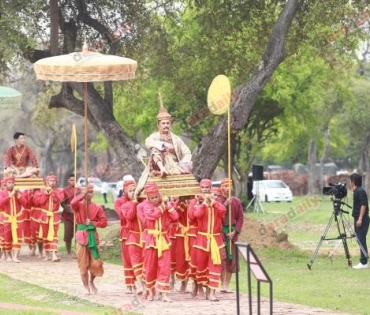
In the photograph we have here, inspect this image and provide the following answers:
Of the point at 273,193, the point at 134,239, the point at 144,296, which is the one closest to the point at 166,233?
the point at 144,296

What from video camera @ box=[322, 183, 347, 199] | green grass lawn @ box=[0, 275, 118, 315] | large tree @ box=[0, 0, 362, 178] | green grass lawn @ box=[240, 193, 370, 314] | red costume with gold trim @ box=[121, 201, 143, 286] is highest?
large tree @ box=[0, 0, 362, 178]

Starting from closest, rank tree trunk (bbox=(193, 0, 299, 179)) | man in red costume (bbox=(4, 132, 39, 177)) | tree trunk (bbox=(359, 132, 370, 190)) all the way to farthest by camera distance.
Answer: tree trunk (bbox=(193, 0, 299, 179)) < man in red costume (bbox=(4, 132, 39, 177)) < tree trunk (bbox=(359, 132, 370, 190))

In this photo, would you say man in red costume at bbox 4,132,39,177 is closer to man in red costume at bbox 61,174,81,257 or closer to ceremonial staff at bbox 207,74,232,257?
man in red costume at bbox 61,174,81,257

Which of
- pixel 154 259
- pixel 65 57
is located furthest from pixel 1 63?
pixel 154 259

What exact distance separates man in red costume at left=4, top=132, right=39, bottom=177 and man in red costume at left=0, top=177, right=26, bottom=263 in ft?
3.46

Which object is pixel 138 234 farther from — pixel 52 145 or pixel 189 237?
pixel 52 145

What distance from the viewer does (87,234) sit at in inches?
629

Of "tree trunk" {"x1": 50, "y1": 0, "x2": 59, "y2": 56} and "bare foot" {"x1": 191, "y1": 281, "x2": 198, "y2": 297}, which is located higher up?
"tree trunk" {"x1": 50, "y1": 0, "x2": 59, "y2": 56}

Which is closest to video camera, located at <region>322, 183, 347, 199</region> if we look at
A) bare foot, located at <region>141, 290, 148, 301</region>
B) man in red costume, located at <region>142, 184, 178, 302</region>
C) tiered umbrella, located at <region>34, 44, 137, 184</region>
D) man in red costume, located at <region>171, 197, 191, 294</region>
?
man in red costume, located at <region>171, 197, 191, 294</region>

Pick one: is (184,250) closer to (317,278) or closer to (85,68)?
(85,68)

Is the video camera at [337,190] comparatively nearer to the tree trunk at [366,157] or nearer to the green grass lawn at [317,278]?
the green grass lawn at [317,278]

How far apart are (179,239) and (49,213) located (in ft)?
24.9

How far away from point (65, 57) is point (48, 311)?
14.7 feet

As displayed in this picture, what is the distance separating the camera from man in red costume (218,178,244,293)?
16516 mm
